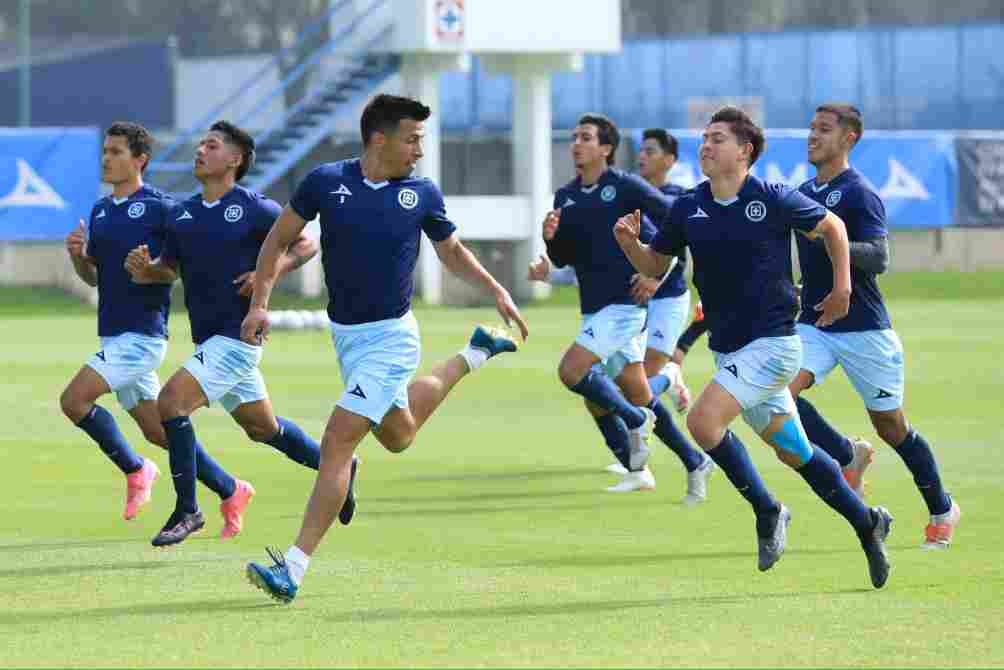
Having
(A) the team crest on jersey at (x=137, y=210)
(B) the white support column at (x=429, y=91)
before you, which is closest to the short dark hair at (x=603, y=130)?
(A) the team crest on jersey at (x=137, y=210)

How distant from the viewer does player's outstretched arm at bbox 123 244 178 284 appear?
469 inches

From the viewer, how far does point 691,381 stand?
2269 centimetres

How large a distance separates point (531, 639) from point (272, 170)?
29989 mm

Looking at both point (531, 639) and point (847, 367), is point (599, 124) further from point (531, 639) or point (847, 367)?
point (531, 639)

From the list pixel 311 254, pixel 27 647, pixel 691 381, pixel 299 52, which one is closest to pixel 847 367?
pixel 311 254

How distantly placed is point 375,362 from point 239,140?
2.22 m

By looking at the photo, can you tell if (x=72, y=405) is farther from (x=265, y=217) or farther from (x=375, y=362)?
(x=375, y=362)

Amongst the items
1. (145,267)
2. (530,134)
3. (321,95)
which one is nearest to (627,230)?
(145,267)

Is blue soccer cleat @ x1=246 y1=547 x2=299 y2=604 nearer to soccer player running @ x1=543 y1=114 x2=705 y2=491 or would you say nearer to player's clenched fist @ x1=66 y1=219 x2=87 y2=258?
player's clenched fist @ x1=66 y1=219 x2=87 y2=258

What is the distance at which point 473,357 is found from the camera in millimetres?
12531

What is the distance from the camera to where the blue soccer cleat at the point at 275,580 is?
959cm

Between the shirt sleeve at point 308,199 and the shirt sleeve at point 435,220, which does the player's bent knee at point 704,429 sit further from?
the shirt sleeve at point 308,199

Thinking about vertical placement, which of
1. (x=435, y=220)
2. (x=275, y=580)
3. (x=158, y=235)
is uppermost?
(x=435, y=220)

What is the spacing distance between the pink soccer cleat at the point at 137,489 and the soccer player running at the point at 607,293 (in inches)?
114
